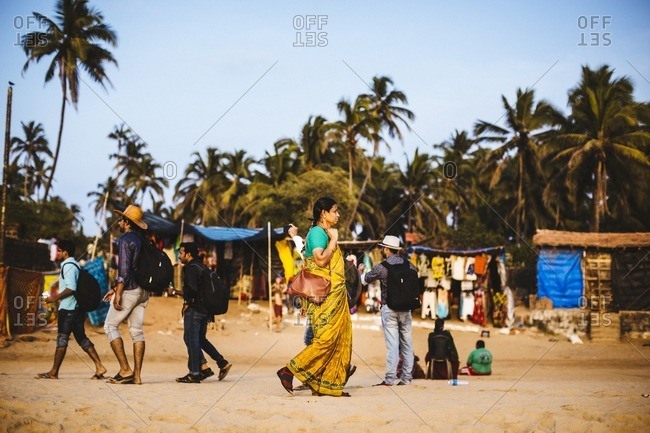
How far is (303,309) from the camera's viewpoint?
645 centimetres

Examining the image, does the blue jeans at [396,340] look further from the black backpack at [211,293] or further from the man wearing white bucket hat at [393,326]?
the black backpack at [211,293]

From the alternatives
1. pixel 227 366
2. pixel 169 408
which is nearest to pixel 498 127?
pixel 227 366

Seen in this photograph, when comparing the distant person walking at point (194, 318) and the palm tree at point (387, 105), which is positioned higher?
the palm tree at point (387, 105)

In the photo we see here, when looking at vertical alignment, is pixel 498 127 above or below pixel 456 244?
above

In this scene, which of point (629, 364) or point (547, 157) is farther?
point (547, 157)

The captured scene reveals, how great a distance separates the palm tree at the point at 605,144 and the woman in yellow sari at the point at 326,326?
2727 cm

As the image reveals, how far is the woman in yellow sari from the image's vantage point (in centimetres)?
616

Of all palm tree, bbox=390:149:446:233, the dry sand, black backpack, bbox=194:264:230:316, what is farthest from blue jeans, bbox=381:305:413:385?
palm tree, bbox=390:149:446:233

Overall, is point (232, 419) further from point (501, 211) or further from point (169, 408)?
point (501, 211)

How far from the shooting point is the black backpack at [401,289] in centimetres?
745

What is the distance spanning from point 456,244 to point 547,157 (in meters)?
8.47

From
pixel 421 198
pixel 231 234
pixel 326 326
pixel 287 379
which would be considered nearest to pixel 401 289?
pixel 326 326

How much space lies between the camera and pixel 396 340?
7535mm
